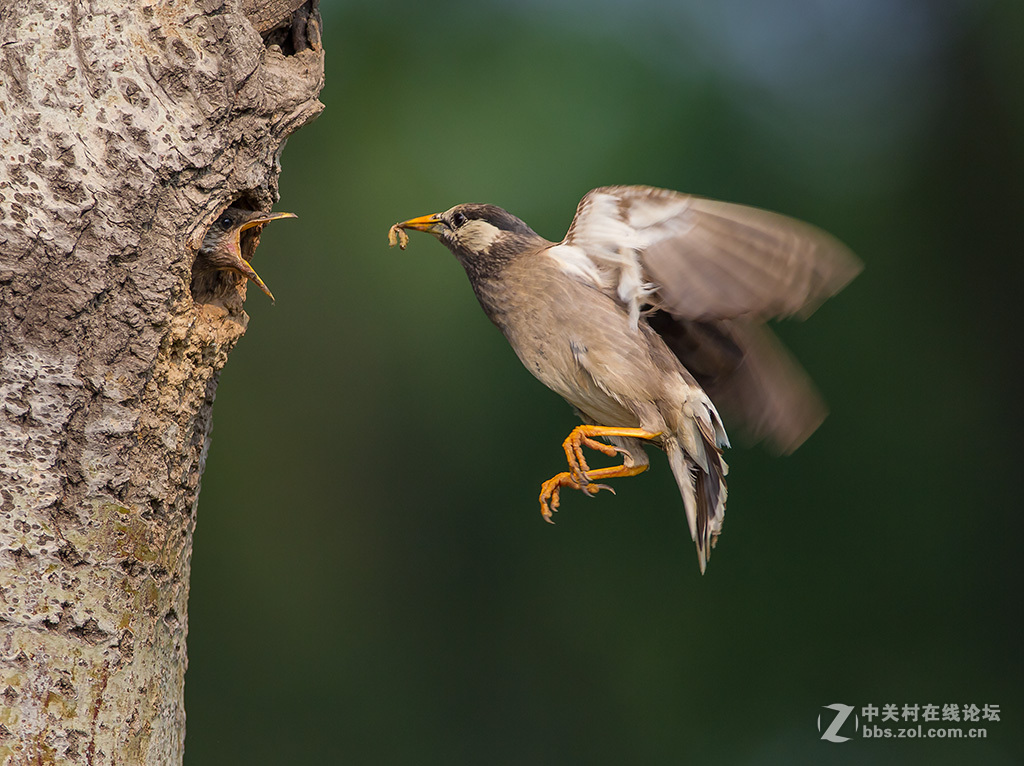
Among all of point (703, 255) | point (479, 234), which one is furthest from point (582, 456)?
point (479, 234)

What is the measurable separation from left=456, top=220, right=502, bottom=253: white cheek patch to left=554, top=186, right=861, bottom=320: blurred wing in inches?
8.0

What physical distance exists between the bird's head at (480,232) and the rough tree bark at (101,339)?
718mm

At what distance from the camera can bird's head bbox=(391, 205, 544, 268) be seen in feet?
7.57

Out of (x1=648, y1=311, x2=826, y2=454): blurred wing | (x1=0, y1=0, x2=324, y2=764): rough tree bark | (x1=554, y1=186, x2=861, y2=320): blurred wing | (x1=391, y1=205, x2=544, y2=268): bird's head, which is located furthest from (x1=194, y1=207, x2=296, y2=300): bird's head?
(x1=648, y1=311, x2=826, y2=454): blurred wing

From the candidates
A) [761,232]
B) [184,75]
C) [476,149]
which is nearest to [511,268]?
[761,232]

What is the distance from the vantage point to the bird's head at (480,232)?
2.31 metres

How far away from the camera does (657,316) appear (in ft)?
7.47

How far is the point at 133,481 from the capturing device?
63.3 inches

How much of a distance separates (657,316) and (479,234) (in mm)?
472

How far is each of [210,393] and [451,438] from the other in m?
2.33

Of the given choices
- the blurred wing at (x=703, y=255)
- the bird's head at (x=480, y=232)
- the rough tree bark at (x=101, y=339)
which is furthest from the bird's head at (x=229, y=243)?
the blurred wing at (x=703, y=255)

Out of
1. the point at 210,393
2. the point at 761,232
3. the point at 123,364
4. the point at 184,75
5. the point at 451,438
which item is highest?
the point at 184,75

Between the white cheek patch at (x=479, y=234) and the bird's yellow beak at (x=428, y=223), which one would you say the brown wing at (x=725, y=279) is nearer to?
the white cheek patch at (x=479, y=234)

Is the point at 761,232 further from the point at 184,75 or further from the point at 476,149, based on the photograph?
the point at 476,149
